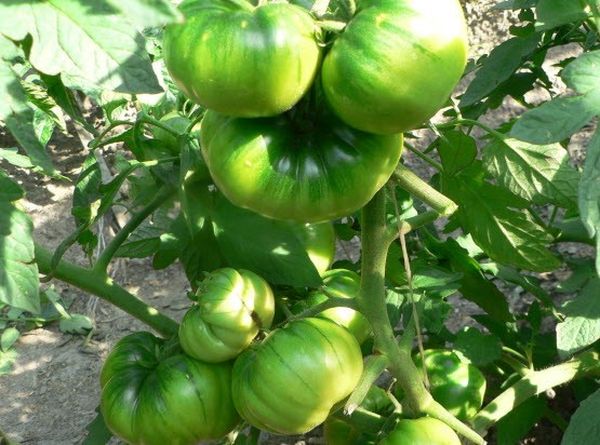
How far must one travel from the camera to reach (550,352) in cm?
149

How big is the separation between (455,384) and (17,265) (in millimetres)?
753

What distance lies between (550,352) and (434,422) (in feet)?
1.71

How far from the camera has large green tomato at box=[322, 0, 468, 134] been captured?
0.72 m

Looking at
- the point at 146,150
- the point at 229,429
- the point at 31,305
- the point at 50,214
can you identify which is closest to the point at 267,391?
the point at 229,429

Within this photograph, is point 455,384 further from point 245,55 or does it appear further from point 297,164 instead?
point 245,55

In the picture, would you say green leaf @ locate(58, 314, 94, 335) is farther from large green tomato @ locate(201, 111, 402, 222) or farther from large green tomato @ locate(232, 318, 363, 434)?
large green tomato @ locate(201, 111, 402, 222)

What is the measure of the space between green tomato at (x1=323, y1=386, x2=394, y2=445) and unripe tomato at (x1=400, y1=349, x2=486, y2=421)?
0.10 metres

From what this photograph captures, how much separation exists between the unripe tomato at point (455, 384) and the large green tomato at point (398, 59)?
26.5 inches

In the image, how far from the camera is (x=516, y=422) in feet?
4.64

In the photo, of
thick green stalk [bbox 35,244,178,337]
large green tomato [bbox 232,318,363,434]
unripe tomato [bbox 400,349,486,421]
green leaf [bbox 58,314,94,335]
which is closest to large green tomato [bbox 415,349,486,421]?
unripe tomato [bbox 400,349,486,421]

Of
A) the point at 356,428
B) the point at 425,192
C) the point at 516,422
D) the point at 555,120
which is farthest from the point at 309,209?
the point at 516,422

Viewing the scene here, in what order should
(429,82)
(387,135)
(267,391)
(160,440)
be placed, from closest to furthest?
(429,82) → (387,135) → (267,391) → (160,440)

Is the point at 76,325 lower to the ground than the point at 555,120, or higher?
lower

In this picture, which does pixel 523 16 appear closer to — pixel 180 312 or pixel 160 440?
pixel 160 440
